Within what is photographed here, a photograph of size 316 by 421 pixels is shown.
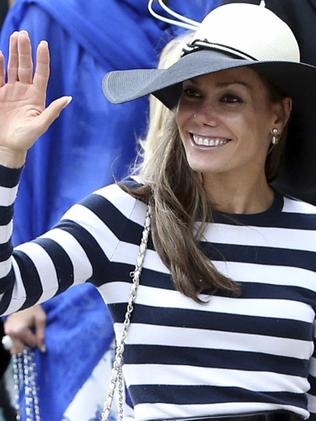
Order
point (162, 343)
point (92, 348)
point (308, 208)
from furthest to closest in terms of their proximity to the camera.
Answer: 1. point (92, 348)
2. point (308, 208)
3. point (162, 343)

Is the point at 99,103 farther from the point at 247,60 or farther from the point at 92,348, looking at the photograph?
the point at 247,60

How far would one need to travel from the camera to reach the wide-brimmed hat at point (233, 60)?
2246 millimetres

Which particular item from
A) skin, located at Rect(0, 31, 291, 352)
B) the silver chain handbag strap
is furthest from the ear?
the silver chain handbag strap

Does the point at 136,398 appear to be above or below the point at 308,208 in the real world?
below

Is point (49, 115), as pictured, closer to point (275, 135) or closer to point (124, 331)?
point (124, 331)

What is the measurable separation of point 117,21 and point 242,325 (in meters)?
1.30

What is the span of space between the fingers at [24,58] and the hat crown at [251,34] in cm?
38

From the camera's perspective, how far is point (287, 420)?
2334mm

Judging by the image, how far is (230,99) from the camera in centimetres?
233

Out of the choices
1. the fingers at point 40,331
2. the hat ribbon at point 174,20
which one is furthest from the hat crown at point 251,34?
the fingers at point 40,331

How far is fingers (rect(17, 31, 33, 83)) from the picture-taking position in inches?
82.6

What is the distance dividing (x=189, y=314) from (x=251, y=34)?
53 cm

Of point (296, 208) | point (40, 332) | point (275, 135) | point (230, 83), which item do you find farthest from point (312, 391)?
point (40, 332)

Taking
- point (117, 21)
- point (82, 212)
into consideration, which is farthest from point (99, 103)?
point (82, 212)
